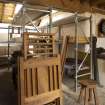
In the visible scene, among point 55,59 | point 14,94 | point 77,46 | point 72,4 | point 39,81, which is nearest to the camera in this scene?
point 39,81

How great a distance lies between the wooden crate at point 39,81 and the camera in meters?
2.27

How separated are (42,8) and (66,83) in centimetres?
221

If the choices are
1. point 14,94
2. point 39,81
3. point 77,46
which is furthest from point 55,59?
point 77,46

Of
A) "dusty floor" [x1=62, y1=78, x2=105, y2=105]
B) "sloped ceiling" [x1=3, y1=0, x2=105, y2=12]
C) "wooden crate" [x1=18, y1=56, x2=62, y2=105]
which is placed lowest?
"dusty floor" [x1=62, y1=78, x2=105, y2=105]

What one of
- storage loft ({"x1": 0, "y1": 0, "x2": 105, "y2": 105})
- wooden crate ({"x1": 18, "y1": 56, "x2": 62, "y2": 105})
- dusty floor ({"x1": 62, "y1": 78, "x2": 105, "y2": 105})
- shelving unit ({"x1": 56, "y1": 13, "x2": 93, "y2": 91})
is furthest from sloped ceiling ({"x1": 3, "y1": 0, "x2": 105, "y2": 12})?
dusty floor ({"x1": 62, "y1": 78, "x2": 105, "y2": 105})

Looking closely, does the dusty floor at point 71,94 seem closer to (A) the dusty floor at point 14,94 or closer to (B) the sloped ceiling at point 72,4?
(A) the dusty floor at point 14,94

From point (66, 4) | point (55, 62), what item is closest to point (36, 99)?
point (55, 62)

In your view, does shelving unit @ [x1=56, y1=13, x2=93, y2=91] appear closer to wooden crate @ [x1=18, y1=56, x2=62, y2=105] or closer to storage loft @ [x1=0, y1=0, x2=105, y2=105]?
storage loft @ [x1=0, y1=0, x2=105, y2=105]

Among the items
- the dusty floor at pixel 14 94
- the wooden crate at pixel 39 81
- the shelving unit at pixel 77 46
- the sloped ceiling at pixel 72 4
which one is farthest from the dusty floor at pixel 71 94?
the sloped ceiling at pixel 72 4

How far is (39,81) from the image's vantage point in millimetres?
2428

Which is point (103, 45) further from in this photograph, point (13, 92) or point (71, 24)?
point (13, 92)

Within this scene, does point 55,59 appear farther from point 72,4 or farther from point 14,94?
point 72,4

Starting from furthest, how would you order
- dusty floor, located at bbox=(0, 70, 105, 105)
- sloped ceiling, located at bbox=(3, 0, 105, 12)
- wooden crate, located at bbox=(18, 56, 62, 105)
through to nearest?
sloped ceiling, located at bbox=(3, 0, 105, 12), dusty floor, located at bbox=(0, 70, 105, 105), wooden crate, located at bbox=(18, 56, 62, 105)

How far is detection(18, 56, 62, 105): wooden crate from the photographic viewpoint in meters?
2.27
